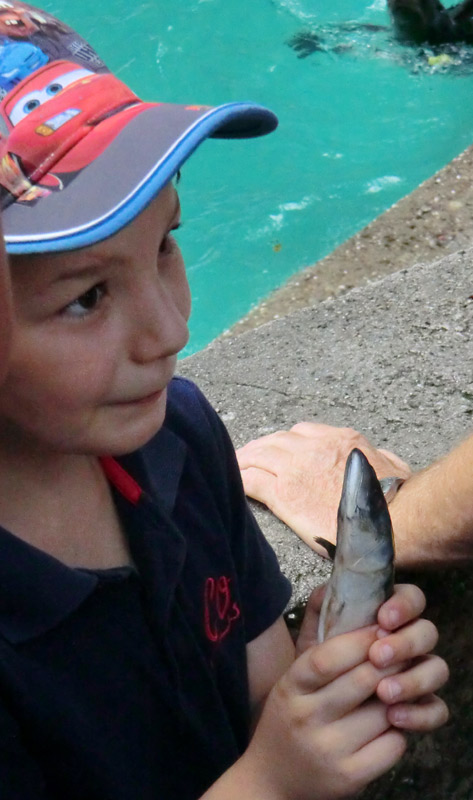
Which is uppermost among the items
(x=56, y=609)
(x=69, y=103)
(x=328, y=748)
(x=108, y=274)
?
(x=69, y=103)

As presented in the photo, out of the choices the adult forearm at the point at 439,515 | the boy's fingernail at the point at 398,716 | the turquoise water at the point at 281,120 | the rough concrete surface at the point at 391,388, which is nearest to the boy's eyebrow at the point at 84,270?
the boy's fingernail at the point at 398,716

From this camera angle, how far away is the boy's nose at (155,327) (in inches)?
39.4

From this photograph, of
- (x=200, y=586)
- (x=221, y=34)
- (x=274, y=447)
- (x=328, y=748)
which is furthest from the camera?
(x=221, y=34)

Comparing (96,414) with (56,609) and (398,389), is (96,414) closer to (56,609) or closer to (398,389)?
(56,609)

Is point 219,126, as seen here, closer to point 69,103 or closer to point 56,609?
point 69,103

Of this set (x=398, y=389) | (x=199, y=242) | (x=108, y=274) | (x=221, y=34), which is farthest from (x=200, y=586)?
(x=221, y=34)

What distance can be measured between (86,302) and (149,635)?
495 mm

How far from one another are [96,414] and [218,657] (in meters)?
0.55

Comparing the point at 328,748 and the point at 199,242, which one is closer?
the point at 328,748

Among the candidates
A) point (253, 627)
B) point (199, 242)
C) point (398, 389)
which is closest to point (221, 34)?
point (199, 242)

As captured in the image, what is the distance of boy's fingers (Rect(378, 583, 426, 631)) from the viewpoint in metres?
1.24

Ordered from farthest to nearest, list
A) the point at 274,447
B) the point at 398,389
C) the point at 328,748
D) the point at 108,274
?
the point at 398,389 < the point at 274,447 < the point at 328,748 < the point at 108,274

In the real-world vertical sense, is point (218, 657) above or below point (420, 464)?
above

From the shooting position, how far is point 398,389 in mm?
2504
